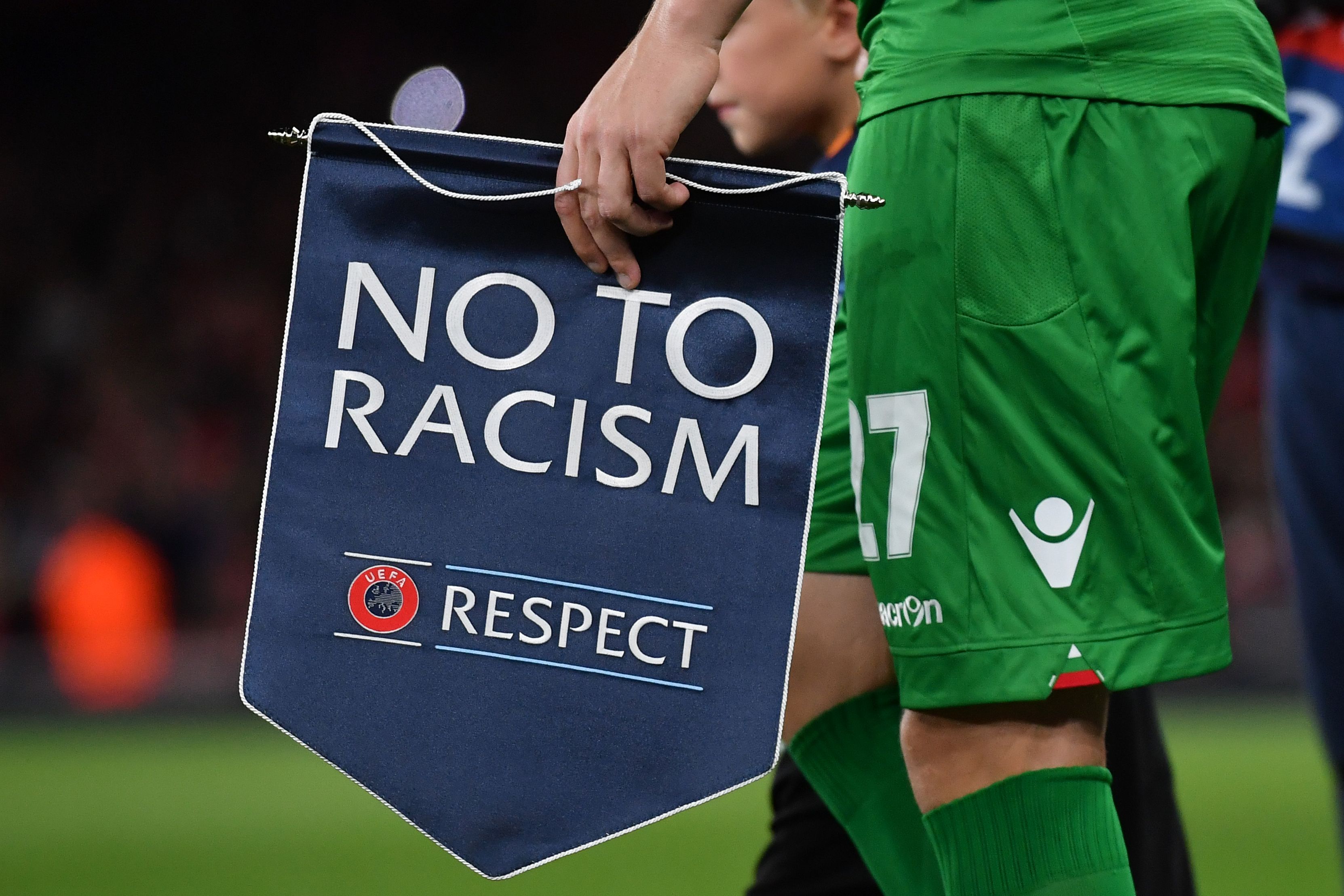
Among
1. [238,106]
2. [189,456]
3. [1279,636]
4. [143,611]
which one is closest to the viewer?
[1279,636]

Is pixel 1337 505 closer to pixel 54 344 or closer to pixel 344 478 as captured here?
pixel 344 478

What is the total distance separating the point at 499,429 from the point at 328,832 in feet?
11.5

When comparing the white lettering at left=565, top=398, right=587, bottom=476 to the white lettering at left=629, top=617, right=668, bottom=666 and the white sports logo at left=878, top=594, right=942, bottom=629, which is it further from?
the white sports logo at left=878, top=594, right=942, bottom=629

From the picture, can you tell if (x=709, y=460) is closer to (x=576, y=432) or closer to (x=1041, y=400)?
(x=576, y=432)

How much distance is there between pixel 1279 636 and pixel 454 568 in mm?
7607

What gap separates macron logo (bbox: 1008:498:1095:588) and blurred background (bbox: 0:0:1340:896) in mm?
3611

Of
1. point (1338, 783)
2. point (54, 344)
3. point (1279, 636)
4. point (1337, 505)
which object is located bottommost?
point (1279, 636)

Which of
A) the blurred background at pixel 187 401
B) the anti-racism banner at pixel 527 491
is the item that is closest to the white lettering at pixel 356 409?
the anti-racism banner at pixel 527 491

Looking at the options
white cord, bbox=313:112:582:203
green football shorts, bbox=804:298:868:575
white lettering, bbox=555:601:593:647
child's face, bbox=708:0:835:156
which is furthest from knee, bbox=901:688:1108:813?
child's face, bbox=708:0:835:156

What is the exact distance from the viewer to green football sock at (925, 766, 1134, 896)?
1.10 meters

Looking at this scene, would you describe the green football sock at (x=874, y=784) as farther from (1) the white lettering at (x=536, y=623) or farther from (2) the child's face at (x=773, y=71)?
(2) the child's face at (x=773, y=71)

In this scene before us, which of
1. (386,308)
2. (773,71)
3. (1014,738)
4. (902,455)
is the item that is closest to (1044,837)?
(1014,738)

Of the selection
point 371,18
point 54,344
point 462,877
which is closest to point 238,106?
point 371,18

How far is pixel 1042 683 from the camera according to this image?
1070mm
